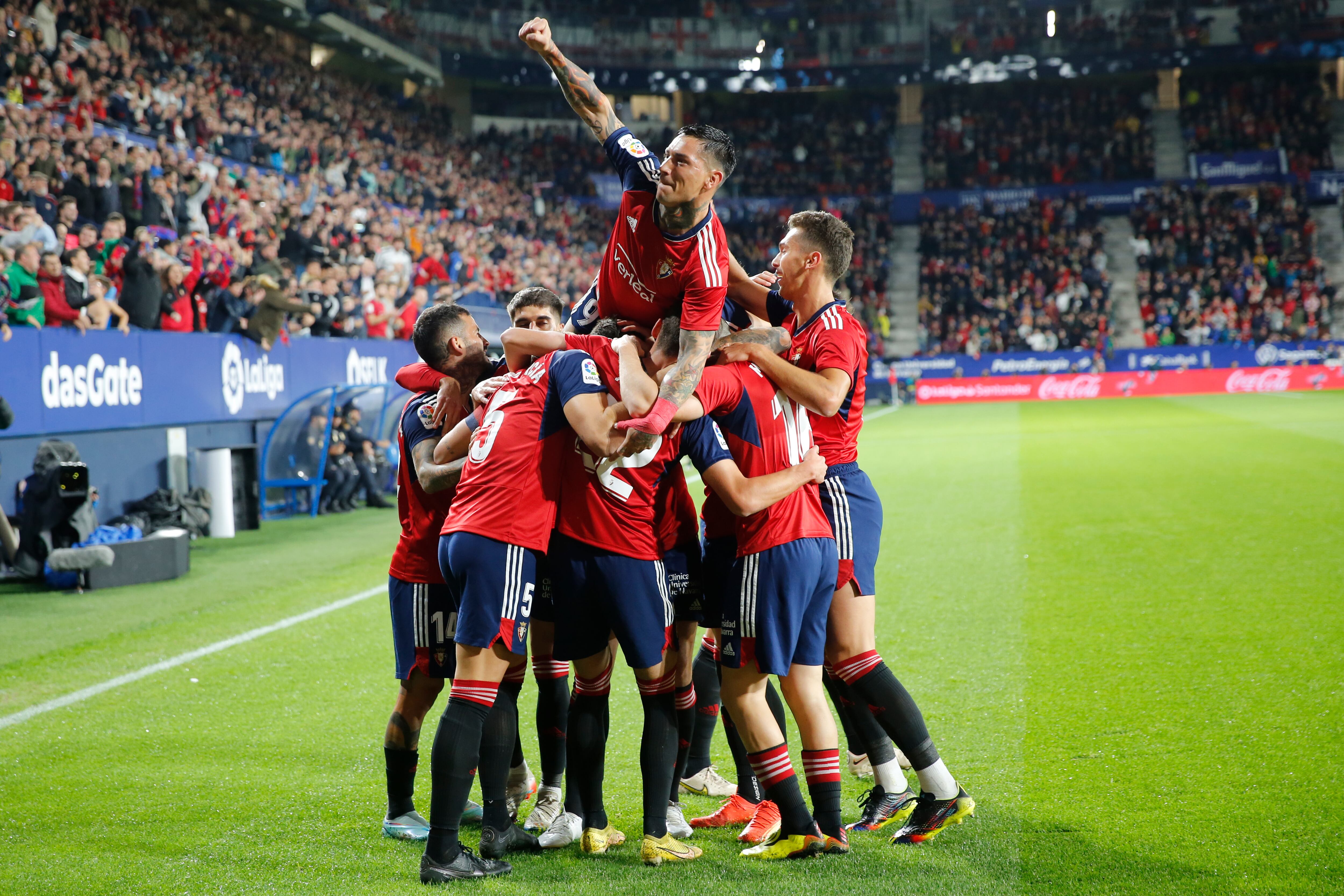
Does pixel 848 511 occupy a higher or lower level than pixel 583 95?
lower

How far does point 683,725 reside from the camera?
429 centimetres

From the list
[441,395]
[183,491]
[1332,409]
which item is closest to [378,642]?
[441,395]

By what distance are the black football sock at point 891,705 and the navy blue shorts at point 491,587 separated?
126 centimetres

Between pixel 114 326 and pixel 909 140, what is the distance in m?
38.8

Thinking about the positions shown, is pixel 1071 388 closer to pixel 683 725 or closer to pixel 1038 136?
pixel 1038 136

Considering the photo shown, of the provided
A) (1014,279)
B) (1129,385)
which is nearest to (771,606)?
(1129,385)

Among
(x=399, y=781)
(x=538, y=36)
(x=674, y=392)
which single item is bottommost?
(x=399, y=781)

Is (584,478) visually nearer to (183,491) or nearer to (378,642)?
(378,642)

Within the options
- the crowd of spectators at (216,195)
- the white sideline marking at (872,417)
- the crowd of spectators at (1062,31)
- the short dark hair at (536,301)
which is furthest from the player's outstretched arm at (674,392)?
the crowd of spectators at (1062,31)

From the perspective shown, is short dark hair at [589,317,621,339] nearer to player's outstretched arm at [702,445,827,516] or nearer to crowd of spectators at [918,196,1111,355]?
player's outstretched arm at [702,445,827,516]

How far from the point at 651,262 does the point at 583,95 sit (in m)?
0.71

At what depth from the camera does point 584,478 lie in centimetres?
395

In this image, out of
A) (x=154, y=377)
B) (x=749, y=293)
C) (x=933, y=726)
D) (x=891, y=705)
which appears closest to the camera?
Result: (x=891, y=705)

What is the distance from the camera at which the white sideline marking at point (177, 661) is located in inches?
232
